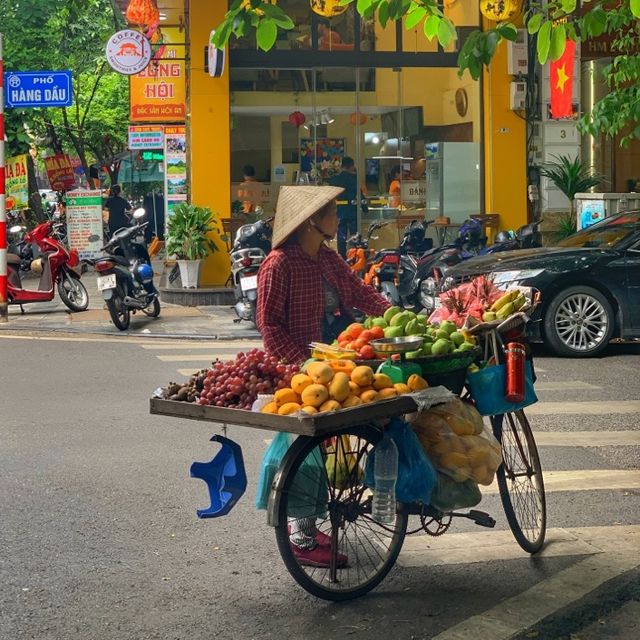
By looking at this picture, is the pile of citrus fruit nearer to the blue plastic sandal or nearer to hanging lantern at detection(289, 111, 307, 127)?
the blue plastic sandal

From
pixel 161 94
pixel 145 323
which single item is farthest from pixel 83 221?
pixel 145 323

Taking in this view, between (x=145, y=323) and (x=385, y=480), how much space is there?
1120 cm

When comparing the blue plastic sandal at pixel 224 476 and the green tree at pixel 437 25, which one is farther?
the green tree at pixel 437 25

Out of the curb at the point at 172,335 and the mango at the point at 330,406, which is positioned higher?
the mango at the point at 330,406

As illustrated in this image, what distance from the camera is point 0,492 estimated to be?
7.09m

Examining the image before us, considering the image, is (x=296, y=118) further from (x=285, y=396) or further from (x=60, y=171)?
(x=285, y=396)

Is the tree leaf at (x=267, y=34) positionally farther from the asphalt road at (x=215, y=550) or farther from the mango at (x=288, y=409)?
the asphalt road at (x=215, y=550)

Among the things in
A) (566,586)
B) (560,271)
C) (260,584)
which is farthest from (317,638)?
(560,271)

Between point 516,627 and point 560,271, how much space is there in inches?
316

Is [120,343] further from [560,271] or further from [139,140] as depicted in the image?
[139,140]

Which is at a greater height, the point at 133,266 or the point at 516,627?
the point at 133,266

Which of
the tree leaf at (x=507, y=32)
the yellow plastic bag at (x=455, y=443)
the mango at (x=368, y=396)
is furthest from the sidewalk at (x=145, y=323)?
the mango at (x=368, y=396)

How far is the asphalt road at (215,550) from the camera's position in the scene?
5.03m

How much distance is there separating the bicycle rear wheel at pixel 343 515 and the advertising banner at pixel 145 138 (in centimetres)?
2172
